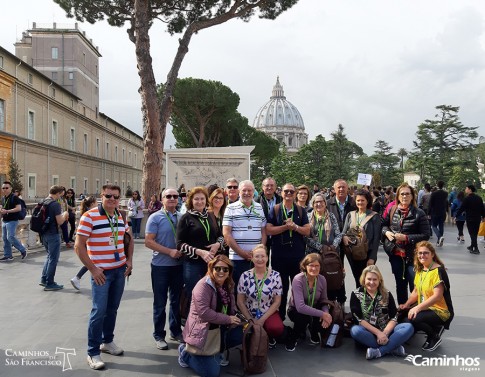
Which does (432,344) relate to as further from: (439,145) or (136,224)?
(439,145)

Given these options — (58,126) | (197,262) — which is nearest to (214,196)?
(197,262)

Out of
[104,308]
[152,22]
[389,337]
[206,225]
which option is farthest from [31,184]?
[389,337]

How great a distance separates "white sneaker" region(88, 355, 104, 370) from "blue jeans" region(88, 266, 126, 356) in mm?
36

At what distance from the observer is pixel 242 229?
4.45m

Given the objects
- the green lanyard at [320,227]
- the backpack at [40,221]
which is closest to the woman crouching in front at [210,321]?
the green lanyard at [320,227]

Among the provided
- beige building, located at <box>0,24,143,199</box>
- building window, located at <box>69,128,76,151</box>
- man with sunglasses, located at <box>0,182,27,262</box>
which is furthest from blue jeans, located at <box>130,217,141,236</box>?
building window, located at <box>69,128,76,151</box>

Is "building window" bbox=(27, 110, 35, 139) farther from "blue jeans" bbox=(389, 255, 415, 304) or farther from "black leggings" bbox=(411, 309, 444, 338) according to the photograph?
"black leggings" bbox=(411, 309, 444, 338)

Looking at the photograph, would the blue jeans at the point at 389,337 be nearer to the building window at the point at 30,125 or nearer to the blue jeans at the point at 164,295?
the blue jeans at the point at 164,295

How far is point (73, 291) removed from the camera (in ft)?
20.8

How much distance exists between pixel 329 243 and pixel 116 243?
2443mm

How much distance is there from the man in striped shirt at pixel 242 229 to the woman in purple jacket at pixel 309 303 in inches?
22.1

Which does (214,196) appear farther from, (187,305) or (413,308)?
(413,308)

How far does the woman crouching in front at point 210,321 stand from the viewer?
359cm

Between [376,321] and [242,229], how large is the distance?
1614 millimetres
